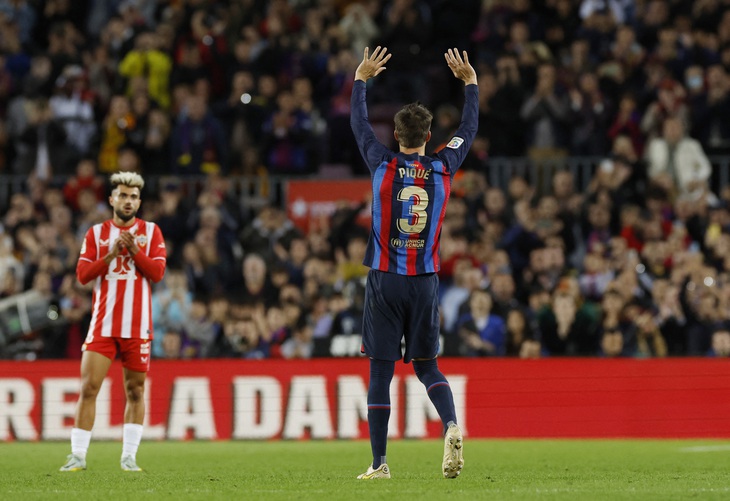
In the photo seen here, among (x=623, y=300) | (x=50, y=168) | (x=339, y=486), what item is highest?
(x=50, y=168)

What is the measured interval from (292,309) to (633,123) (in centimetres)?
562

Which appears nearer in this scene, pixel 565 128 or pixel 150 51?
pixel 565 128

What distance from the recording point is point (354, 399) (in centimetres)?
1505

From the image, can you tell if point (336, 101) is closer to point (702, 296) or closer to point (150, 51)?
point (150, 51)

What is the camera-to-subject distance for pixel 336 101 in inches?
760

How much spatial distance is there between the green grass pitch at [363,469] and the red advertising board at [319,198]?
463 cm

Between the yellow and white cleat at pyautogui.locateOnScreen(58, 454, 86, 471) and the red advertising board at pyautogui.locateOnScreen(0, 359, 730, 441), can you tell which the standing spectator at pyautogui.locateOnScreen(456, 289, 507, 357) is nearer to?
the red advertising board at pyautogui.locateOnScreen(0, 359, 730, 441)

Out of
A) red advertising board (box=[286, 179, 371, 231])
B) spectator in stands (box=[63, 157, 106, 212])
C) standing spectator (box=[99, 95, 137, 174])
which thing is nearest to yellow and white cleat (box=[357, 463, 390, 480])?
red advertising board (box=[286, 179, 371, 231])

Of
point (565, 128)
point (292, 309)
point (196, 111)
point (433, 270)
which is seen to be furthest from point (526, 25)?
point (433, 270)

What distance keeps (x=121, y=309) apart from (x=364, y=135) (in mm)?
2524

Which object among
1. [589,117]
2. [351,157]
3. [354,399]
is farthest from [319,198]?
[354,399]

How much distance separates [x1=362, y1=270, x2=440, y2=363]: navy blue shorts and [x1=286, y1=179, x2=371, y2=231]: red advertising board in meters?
→ 9.55

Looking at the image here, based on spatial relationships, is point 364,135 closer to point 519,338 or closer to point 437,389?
point 437,389

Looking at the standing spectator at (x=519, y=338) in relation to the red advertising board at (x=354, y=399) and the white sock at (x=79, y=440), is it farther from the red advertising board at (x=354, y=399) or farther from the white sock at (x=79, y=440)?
the white sock at (x=79, y=440)
